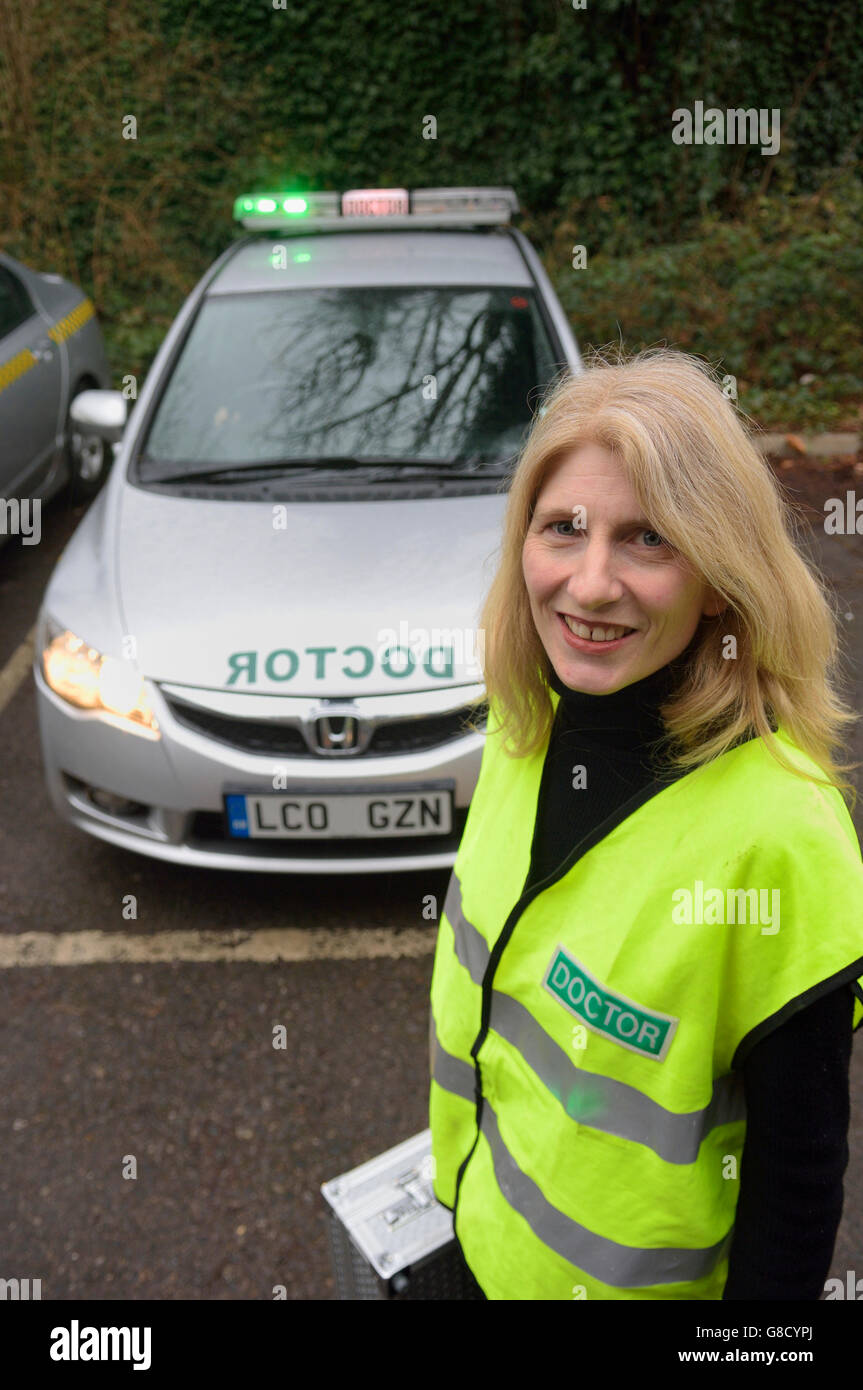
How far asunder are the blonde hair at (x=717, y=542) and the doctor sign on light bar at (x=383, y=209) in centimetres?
342

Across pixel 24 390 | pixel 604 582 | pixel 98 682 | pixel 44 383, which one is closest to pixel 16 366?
pixel 24 390

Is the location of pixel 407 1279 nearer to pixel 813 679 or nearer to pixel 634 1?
pixel 813 679

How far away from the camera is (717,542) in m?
1.14

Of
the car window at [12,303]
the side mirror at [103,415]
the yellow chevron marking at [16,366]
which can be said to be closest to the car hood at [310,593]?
the side mirror at [103,415]

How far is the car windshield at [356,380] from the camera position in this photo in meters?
3.75

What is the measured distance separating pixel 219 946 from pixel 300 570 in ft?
3.60

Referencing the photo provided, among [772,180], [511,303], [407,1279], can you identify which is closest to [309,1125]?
[407,1279]

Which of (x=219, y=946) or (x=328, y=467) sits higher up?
(x=328, y=467)

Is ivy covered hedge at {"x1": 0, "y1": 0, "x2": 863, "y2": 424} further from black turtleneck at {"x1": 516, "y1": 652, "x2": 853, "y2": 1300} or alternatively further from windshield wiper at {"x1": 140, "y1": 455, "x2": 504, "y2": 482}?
black turtleneck at {"x1": 516, "y1": 652, "x2": 853, "y2": 1300}

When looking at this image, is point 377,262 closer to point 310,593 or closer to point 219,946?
point 310,593

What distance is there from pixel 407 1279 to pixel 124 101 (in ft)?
33.5

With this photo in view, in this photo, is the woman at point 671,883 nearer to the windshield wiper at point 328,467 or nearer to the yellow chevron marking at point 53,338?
the windshield wiper at point 328,467

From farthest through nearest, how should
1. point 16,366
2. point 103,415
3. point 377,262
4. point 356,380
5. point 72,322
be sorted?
point 72,322 → point 16,366 → point 377,262 → point 103,415 → point 356,380

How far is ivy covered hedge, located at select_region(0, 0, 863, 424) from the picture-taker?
934 cm
